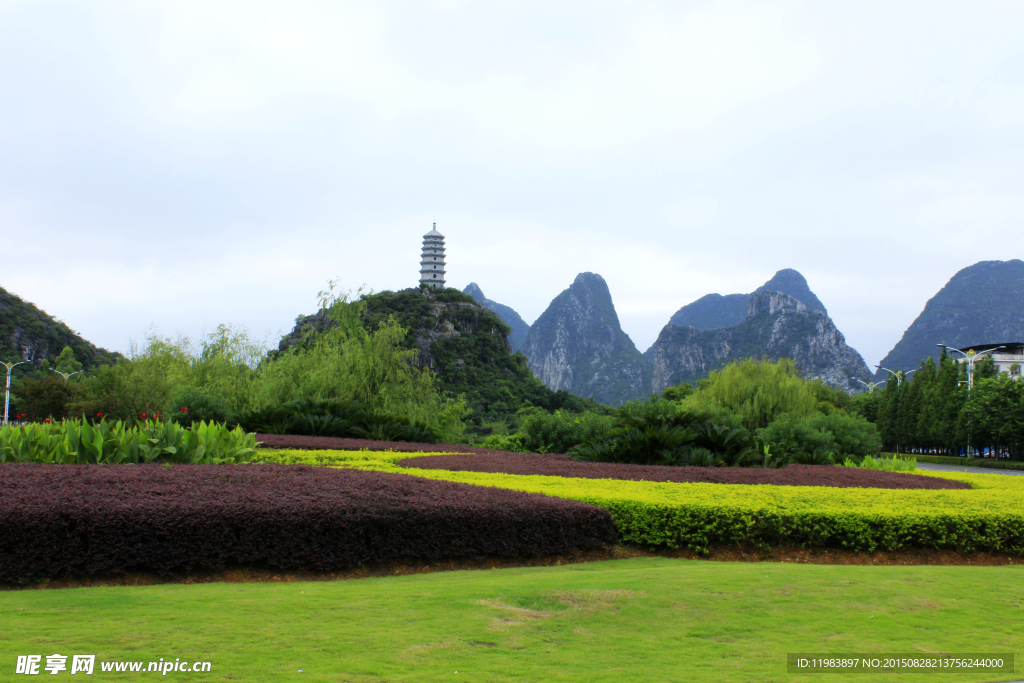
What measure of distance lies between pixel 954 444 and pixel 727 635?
4444 centimetres

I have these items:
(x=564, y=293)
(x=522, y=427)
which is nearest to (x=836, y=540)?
(x=522, y=427)

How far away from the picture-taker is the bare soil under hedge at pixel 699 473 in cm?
838

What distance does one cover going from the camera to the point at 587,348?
16200 centimetres

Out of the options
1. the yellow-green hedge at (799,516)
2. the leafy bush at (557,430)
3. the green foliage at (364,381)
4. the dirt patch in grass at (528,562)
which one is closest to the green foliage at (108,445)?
the dirt patch in grass at (528,562)

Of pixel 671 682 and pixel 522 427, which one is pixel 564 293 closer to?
pixel 522 427

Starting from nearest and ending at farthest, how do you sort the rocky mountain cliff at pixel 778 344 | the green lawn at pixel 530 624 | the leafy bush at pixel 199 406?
the green lawn at pixel 530 624, the leafy bush at pixel 199 406, the rocky mountain cliff at pixel 778 344

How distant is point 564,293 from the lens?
17338 cm

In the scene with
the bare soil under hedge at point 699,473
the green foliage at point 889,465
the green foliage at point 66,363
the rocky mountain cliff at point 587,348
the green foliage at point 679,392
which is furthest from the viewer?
the rocky mountain cliff at point 587,348

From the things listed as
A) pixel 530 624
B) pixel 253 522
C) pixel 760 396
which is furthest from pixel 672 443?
pixel 760 396

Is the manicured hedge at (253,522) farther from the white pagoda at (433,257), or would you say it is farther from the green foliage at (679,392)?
the white pagoda at (433,257)

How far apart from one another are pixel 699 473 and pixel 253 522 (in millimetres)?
5611

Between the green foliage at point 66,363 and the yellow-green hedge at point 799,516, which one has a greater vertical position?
the green foliage at point 66,363

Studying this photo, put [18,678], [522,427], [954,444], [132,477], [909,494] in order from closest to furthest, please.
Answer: [18,678]
[132,477]
[909,494]
[522,427]
[954,444]

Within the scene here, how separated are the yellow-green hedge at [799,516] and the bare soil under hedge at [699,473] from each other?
96 centimetres
